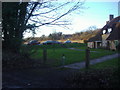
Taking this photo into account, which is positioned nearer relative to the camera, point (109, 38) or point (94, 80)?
point (94, 80)

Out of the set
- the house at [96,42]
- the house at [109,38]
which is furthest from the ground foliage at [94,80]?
the house at [96,42]

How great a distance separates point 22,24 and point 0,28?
148cm

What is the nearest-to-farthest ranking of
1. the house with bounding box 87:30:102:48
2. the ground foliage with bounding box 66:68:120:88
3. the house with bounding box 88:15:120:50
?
the ground foliage with bounding box 66:68:120:88
the house with bounding box 88:15:120:50
the house with bounding box 87:30:102:48

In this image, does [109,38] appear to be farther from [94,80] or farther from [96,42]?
[94,80]

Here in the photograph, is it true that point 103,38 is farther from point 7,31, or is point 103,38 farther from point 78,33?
point 78,33

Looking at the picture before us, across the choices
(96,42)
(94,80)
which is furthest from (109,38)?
(94,80)

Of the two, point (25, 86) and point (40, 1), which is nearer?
point (25, 86)

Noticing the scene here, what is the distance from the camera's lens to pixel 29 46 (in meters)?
10.2

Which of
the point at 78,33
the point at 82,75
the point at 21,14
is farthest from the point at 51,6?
the point at 78,33

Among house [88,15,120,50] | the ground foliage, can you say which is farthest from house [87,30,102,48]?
the ground foliage

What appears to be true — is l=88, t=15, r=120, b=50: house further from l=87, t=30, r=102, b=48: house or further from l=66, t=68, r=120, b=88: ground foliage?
l=66, t=68, r=120, b=88: ground foliage

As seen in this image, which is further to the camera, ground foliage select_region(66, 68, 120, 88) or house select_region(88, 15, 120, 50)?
house select_region(88, 15, 120, 50)

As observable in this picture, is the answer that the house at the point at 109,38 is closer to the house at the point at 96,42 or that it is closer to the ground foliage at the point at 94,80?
the house at the point at 96,42

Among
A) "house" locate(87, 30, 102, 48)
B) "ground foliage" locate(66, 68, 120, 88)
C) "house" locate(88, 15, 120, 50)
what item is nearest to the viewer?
"ground foliage" locate(66, 68, 120, 88)
